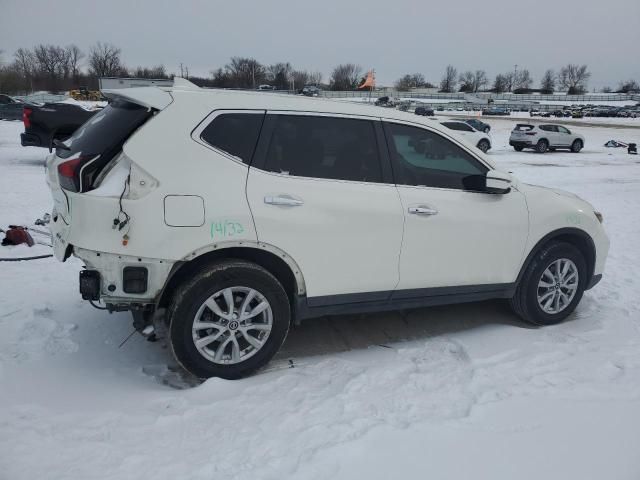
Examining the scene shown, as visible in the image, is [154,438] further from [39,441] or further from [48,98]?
[48,98]

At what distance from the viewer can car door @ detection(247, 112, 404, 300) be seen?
11.3ft

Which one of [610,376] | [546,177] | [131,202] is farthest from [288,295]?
[546,177]

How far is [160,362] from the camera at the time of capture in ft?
12.6

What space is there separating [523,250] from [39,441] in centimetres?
380

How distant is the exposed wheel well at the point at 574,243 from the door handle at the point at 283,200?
2.22m

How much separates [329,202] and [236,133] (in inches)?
31.2

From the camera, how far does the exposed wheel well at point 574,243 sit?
4473 mm

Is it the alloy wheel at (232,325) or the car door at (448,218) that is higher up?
the car door at (448,218)

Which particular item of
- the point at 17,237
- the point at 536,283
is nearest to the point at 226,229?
the point at 536,283

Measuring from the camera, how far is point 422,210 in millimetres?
3875

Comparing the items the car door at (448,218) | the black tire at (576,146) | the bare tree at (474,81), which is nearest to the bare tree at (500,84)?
the bare tree at (474,81)

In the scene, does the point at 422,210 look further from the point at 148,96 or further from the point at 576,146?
the point at 576,146

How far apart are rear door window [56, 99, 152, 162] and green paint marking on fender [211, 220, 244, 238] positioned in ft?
2.72

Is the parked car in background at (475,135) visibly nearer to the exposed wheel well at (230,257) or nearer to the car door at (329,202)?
the car door at (329,202)
